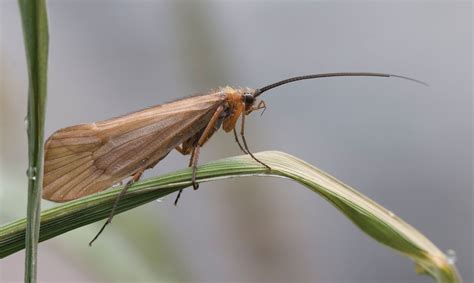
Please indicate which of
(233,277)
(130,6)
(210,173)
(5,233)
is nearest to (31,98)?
(5,233)

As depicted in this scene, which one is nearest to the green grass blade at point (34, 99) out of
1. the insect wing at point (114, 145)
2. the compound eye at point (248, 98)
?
the insect wing at point (114, 145)

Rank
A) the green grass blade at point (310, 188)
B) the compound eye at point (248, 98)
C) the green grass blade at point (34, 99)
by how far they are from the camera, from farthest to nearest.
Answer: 1. the compound eye at point (248, 98)
2. the green grass blade at point (310, 188)
3. the green grass blade at point (34, 99)

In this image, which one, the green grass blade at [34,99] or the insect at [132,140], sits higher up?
the green grass blade at [34,99]

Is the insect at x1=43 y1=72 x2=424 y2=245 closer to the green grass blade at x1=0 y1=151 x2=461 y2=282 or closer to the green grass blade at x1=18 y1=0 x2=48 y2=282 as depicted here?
the green grass blade at x1=0 y1=151 x2=461 y2=282

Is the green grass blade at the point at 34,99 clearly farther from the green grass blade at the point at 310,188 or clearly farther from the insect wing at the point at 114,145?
the insect wing at the point at 114,145

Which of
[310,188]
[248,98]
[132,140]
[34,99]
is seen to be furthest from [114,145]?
[34,99]

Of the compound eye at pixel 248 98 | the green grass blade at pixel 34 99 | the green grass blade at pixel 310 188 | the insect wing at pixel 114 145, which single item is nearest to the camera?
the green grass blade at pixel 34 99

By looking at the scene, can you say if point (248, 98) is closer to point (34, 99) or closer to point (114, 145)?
point (114, 145)

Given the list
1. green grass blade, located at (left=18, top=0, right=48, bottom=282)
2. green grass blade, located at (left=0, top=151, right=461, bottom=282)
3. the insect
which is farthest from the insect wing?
green grass blade, located at (left=18, top=0, right=48, bottom=282)
